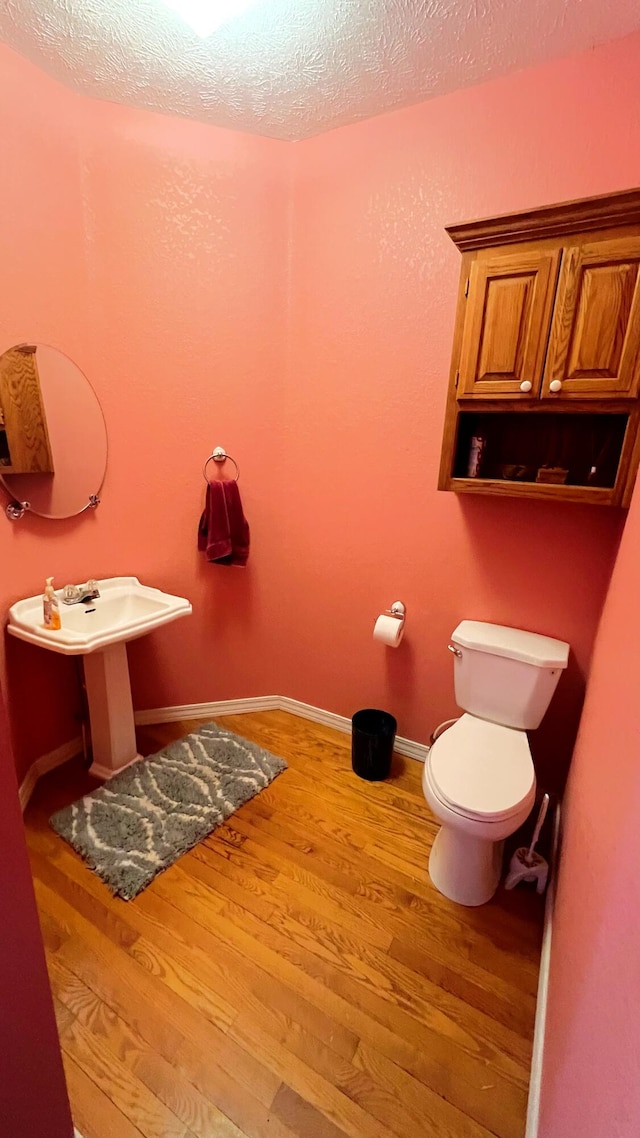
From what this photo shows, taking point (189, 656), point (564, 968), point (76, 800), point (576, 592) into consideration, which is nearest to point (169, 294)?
point (189, 656)

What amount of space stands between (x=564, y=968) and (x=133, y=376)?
2299 millimetres

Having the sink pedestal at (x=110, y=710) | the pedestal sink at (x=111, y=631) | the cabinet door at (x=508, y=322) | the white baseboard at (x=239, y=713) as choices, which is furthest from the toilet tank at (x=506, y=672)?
the sink pedestal at (x=110, y=710)

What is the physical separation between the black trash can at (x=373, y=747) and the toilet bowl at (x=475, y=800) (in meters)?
0.40

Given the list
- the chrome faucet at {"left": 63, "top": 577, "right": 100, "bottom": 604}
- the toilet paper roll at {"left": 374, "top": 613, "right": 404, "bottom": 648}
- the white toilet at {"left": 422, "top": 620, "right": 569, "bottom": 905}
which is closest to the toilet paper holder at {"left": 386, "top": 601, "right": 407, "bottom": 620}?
the toilet paper roll at {"left": 374, "top": 613, "right": 404, "bottom": 648}

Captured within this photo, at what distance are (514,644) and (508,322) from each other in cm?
108

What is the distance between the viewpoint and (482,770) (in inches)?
59.6

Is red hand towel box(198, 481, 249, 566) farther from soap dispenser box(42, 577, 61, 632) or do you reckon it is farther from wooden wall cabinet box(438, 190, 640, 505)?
wooden wall cabinet box(438, 190, 640, 505)

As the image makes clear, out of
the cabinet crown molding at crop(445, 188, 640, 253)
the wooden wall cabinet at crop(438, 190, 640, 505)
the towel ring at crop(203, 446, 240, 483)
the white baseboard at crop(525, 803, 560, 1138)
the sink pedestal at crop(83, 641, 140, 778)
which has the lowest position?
the white baseboard at crop(525, 803, 560, 1138)

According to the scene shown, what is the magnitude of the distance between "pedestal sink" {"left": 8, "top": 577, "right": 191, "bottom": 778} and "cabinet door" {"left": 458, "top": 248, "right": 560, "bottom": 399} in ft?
4.59

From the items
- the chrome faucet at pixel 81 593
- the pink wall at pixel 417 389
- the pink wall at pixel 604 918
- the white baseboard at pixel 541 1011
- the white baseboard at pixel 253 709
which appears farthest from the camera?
the white baseboard at pixel 253 709

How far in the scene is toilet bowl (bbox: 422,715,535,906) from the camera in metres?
1.37

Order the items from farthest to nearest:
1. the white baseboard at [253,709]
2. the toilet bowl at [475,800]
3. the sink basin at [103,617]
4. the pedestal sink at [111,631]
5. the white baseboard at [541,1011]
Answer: the white baseboard at [253,709], the pedestal sink at [111,631], the sink basin at [103,617], the toilet bowl at [475,800], the white baseboard at [541,1011]

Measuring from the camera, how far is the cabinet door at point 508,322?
4.59 ft

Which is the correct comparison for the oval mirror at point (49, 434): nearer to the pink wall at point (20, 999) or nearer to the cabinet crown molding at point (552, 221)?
the pink wall at point (20, 999)
